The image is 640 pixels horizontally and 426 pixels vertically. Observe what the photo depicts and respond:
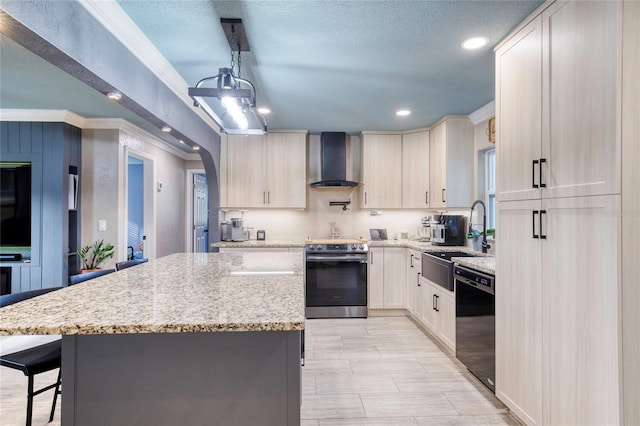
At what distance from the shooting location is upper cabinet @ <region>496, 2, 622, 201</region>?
1333 mm

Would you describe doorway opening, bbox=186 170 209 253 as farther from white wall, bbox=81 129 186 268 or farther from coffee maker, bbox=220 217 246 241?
white wall, bbox=81 129 186 268

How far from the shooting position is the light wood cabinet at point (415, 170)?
4.29 meters

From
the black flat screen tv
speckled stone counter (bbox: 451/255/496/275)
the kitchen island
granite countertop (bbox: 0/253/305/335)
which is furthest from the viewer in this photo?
the black flat screen tv

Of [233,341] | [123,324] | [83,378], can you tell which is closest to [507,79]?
[233,341]

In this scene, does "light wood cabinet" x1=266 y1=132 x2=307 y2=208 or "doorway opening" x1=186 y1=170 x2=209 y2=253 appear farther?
"doorway opening" x1=186 y1=170 x2=209 y2=253

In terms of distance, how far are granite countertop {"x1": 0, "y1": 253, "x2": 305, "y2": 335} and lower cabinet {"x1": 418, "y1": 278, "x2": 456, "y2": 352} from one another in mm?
1705

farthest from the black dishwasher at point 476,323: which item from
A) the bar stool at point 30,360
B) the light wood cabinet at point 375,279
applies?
the bar stool at point 30,360

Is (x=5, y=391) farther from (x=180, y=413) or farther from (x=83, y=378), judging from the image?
(x=180, y=413)

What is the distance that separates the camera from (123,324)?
966mm

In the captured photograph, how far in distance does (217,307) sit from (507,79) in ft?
7.01

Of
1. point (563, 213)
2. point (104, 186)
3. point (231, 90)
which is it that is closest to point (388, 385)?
point (563, 213)

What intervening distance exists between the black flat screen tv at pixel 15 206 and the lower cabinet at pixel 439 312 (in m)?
4.54

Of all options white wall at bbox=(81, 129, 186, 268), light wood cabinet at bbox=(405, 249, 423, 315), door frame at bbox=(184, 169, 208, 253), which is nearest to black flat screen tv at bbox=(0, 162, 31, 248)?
white wall at bbox=(81, 129, 186, 268)

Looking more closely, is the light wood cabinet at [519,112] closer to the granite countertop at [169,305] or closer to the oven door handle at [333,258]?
the granite countertop at [169,305]
